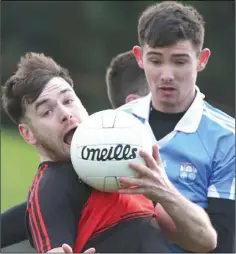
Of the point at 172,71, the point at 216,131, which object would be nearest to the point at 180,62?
the point at 172,71

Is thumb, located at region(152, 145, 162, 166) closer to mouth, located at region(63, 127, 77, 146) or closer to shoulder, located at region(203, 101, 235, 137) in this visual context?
mouth, located at region(63, 127, 77, 146)

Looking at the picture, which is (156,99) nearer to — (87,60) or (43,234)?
(43,234)

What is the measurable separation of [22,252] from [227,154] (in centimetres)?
143

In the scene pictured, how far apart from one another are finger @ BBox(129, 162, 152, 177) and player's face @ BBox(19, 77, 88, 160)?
18.9 inches

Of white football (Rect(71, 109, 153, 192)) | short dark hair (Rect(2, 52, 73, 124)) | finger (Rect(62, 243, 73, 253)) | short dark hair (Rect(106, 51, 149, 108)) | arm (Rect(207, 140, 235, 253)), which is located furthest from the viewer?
short dark hair (Rect(106, 51, 149, 108))

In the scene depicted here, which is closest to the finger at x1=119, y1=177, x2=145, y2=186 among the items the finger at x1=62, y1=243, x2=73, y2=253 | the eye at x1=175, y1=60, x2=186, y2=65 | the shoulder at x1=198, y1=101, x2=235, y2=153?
the finger at x1=62, y1=243, x2=73, y2=253

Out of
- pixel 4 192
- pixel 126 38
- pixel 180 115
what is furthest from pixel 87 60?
pixel 180 115

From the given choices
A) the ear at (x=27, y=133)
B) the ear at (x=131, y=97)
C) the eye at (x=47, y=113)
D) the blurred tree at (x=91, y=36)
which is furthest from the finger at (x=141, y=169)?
the blurred tree at (x=91, y=36)

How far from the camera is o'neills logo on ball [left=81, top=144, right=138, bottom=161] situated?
143 inches

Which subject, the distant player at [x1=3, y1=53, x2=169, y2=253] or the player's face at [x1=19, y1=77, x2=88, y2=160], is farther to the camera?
the player's face at [x1=19, y1=77, x2=88, y2=160]

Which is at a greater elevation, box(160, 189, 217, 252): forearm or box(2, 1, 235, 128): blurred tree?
box(2, 1, 235, 128): blurred tree

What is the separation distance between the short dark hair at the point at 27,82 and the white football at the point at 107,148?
1.28ft

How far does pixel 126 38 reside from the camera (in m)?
21.9

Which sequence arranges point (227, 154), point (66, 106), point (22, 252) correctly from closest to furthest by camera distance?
point (66, 106) → point (227, 154) → point (22, 252)
